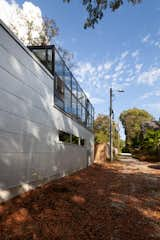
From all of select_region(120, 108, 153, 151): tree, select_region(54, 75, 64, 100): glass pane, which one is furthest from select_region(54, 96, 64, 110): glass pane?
select_region(120, 108, 153, 151): tree

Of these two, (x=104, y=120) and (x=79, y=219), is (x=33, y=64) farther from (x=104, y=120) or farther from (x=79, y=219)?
(x=104, y=120)

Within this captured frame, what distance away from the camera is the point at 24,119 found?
A: 6.28 meters

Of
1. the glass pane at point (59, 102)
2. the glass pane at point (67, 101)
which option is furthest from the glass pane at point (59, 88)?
the glass pane at point (67, 101)

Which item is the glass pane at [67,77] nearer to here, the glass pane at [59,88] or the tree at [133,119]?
the glass pane at [59,88]

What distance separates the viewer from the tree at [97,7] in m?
5.59

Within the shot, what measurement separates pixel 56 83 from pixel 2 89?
469cm

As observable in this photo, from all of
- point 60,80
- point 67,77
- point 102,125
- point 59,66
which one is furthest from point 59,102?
point 102,125

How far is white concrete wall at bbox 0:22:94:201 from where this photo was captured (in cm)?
522

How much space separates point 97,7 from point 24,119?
12.5 feet

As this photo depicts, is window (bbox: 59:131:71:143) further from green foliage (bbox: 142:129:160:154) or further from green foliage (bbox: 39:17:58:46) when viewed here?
green foliage (bbox: 142:129:160:154)

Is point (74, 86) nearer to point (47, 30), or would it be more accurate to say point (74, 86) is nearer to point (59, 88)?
point (59, 88)

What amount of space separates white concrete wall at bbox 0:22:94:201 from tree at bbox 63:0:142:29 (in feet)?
7.01

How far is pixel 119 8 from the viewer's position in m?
Result: 5.72

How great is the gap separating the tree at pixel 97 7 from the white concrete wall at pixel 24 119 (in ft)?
7.01
